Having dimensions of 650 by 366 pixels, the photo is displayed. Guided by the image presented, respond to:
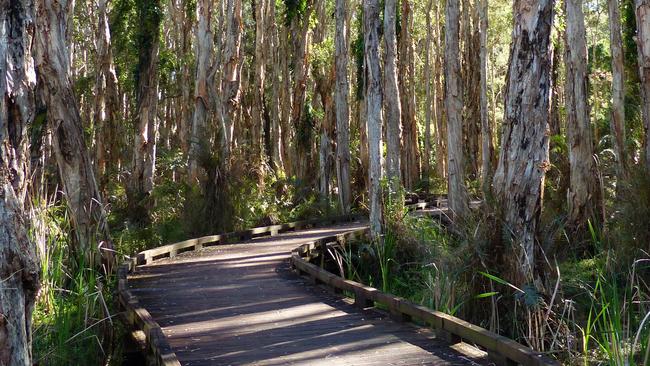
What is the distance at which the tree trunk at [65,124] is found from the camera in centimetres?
1270

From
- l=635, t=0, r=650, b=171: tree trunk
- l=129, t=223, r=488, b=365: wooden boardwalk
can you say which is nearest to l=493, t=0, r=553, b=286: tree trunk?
l=129, t=223, r=488, b=365: wooden boardwalk

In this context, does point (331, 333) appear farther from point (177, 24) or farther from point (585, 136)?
point (177, 24)

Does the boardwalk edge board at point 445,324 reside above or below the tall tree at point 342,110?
below

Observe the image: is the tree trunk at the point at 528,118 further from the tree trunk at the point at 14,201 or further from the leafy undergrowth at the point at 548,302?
the tree trunk at the point at 14,201

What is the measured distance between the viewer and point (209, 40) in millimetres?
25250

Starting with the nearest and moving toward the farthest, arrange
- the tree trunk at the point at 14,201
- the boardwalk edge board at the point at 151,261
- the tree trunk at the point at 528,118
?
the tree trunk at the point at 14,201, the boardwalk edge board at the point at 151,261, the tree trunk at the point at 528,118

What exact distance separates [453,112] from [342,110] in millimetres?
7140

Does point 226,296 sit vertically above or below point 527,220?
below

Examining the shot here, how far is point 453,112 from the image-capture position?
2072cm

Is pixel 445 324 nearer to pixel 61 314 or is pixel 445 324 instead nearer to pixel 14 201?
pixel 61 314

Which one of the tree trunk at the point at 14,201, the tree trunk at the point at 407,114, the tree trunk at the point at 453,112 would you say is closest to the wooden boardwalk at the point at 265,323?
the tree trunk at the point at 14,201

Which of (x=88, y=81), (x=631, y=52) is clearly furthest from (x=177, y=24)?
(x=631, y=52)

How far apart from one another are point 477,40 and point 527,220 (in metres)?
29.6

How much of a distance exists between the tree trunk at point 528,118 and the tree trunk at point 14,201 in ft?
19.1
